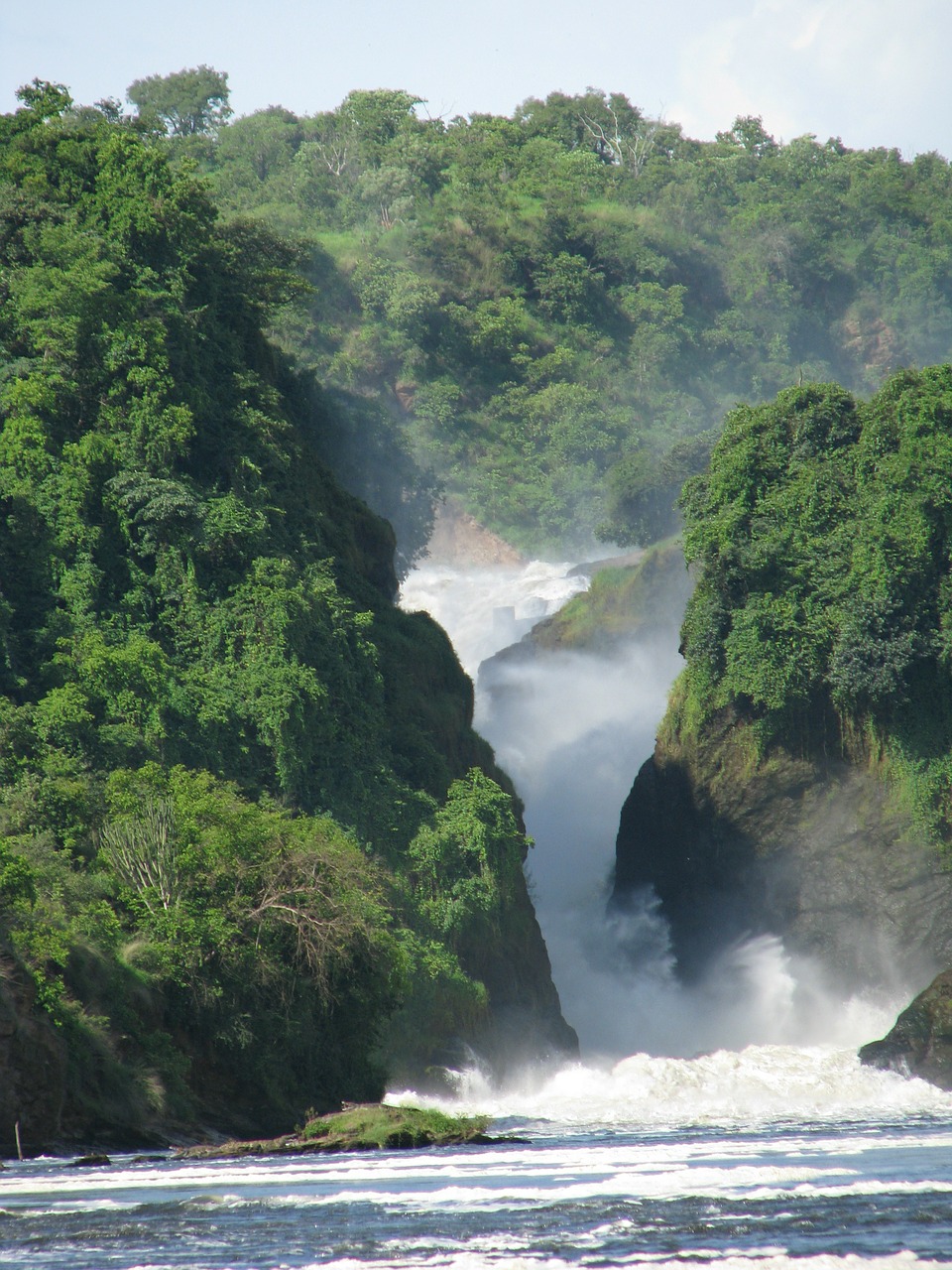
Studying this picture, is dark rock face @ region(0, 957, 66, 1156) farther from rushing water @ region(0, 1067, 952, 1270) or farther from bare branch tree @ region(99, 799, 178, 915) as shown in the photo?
bare branch tree @ region(99, 799, 178, 915)

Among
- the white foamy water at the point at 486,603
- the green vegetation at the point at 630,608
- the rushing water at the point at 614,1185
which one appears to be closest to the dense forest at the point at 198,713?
the rushing water at the point at 614,1185

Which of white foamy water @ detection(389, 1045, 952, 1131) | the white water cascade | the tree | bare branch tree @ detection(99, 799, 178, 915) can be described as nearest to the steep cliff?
the white water cascade

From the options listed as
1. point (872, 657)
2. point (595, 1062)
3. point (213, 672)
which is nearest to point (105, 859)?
point (213, 672)

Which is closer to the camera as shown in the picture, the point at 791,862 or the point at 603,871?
the point at 791,862

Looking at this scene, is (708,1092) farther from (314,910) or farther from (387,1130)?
(387,1130)

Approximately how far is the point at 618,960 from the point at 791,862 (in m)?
7.35

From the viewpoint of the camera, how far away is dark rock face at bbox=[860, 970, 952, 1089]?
44125 mm

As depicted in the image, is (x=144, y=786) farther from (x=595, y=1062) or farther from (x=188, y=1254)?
(x=595, y=1062)

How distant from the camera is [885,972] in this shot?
176 feet

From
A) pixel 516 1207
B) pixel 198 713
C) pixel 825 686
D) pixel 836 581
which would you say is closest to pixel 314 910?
pixel 198 713

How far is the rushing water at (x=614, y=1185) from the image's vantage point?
15500 millimetres

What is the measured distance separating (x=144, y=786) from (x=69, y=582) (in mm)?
9526

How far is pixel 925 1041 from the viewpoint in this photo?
4484 centimetres

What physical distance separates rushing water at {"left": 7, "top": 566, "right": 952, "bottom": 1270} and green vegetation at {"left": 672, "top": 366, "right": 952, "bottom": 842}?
8.37 meters
